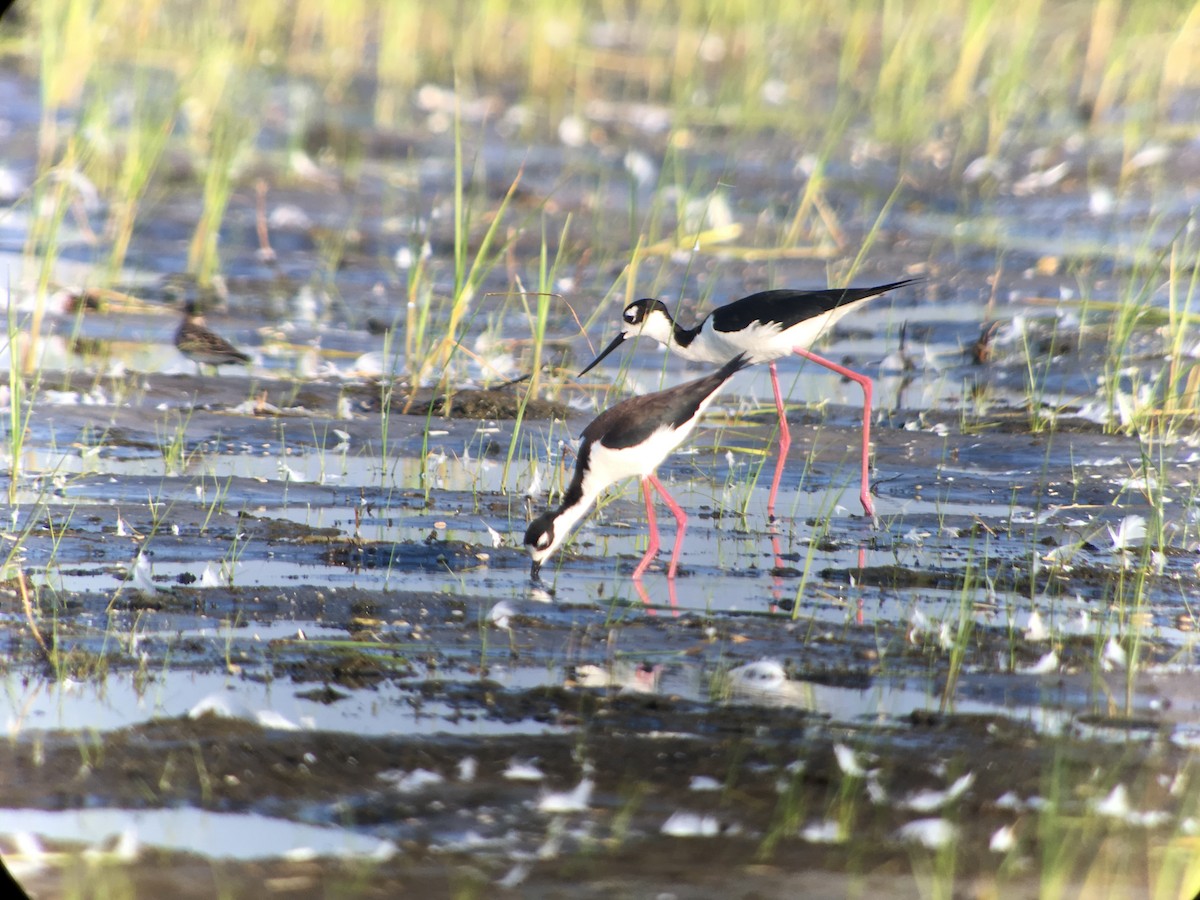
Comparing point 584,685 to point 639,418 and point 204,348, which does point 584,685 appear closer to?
point 639,418

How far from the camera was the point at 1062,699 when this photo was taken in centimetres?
394

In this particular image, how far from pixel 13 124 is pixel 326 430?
804 cm

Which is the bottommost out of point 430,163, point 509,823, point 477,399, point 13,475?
point 509,823

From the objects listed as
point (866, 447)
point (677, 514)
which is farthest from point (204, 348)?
point (866, 447)

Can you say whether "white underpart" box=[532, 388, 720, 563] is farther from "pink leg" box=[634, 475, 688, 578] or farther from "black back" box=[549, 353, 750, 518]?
"pink leg" box=[634, 475, 688, 578]

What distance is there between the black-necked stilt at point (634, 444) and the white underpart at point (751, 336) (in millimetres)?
669

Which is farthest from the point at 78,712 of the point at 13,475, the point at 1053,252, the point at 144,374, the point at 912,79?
the point at 912,79

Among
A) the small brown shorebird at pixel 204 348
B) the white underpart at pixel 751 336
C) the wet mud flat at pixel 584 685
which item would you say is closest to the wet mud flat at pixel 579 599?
the wet mud flat at pixel 584 685

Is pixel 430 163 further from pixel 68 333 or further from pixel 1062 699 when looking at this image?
pixel 1062 699

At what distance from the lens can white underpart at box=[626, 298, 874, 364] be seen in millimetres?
6066

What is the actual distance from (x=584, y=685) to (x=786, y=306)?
2449 millimetres

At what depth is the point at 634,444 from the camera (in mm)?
5070

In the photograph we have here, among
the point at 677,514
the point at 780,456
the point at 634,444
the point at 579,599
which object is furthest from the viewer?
the point at 780,456

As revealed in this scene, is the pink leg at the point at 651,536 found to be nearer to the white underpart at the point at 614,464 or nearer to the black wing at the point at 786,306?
the white underpart at the point at 614,464
